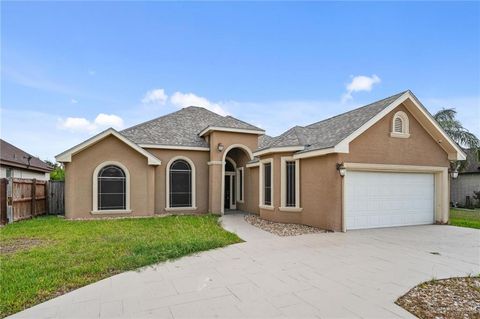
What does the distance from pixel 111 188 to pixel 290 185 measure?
363 inches

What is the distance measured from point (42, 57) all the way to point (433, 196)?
1904 cm

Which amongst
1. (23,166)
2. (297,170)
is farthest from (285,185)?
(23,166)

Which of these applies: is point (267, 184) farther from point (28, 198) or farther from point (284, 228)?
point (28, 198)

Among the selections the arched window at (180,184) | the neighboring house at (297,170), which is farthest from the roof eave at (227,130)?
the arched window at (180,184)

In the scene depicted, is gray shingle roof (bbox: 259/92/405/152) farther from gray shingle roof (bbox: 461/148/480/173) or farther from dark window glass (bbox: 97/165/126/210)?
gray shingle roof (bbox: 461/148/480/173)

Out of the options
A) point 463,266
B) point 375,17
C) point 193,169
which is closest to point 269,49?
point 375,17

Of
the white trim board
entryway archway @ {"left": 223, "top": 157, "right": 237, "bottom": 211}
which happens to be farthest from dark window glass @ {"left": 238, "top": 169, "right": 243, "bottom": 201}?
the white trim board

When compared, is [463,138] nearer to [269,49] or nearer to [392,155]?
[392,155]

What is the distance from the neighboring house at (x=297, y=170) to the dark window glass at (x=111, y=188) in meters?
0.05

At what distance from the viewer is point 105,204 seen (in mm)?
15164

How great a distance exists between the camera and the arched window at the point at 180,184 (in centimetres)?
1711

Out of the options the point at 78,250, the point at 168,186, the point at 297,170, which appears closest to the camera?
the point at 78,250

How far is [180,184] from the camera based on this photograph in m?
17.3

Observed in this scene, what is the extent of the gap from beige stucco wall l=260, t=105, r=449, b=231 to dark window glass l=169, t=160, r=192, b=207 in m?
5.89
